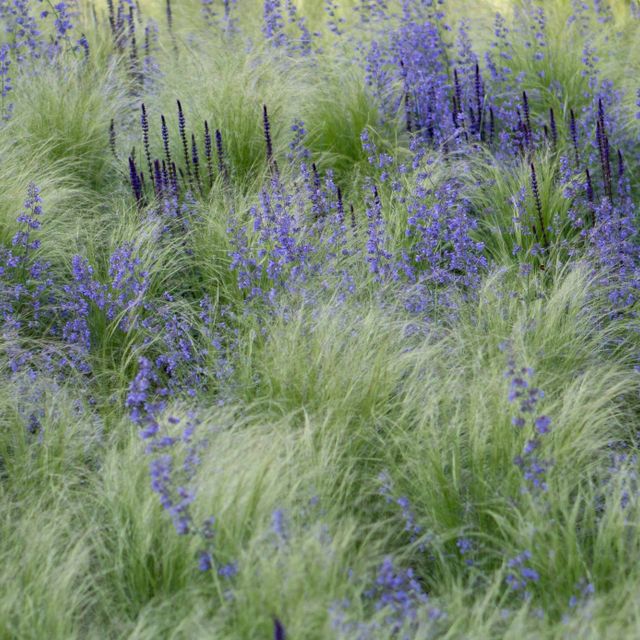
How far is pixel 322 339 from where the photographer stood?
379 cm

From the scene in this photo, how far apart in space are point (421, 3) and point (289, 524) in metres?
5.03

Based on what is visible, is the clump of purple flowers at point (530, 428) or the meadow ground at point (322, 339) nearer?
the meadow ground at point (322, 339)

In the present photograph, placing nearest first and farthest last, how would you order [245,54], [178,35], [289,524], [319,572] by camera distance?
[319,572], [289,524], [245,54], [178,35]

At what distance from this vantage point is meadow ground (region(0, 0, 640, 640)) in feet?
9.47

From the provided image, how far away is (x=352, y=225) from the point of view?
4949 millimetres

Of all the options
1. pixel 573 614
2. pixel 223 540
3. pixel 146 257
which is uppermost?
pixel 146 257

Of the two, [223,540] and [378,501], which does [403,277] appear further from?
[223,540]

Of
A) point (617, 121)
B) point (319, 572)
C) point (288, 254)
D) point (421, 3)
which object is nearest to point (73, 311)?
point (288, 254)

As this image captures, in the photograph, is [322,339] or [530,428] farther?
[322,339]

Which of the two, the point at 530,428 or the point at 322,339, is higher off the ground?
the point at 322,339

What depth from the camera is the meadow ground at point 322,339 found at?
2.89m

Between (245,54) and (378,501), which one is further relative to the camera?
(245,54)

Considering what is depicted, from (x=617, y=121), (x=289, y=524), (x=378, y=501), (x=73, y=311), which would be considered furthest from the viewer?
(x=617, y=121)

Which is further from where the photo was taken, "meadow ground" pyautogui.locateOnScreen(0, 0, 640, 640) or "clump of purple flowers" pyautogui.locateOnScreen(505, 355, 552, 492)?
"clump of purple flowers" pyautogui.locateOnScreen(505, 355, 552, 492)
